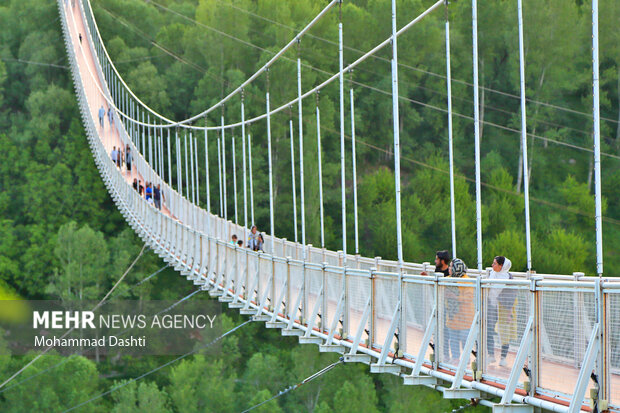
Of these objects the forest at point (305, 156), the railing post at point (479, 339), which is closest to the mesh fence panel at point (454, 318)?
the railing post at point (479, 339)

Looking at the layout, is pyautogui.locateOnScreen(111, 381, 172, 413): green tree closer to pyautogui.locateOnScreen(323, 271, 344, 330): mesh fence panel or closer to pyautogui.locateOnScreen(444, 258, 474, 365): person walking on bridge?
pyautogui.locateOnScreen(323, 271, 344, 330): mesh fence panel

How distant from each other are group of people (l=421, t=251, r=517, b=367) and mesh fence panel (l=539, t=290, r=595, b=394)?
1.89ft

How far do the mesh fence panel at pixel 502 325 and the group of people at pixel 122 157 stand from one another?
3477cm

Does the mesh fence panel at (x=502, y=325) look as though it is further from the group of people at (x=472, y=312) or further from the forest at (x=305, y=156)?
the forest at (x=305, y=156)

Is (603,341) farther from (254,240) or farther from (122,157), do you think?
(122,157)

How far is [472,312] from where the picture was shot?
10.8 metres

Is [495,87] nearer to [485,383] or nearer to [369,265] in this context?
[369,265]

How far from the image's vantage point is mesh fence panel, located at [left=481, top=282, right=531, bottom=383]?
973 cm

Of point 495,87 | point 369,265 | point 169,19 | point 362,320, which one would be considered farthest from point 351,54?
point 362,320

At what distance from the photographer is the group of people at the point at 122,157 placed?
146 feet

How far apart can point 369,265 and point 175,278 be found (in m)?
57.2

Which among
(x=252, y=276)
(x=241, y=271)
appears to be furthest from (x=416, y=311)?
(x=241, y=271)

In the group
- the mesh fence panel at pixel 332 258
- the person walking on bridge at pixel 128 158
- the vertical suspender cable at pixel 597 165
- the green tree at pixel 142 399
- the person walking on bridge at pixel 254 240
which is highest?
the person walking on bridge at pixel 128 158

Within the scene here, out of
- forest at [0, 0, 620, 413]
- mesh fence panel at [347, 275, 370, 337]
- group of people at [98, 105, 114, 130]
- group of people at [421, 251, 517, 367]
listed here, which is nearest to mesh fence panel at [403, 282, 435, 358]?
group of people at [421, 251, 517, 367]
